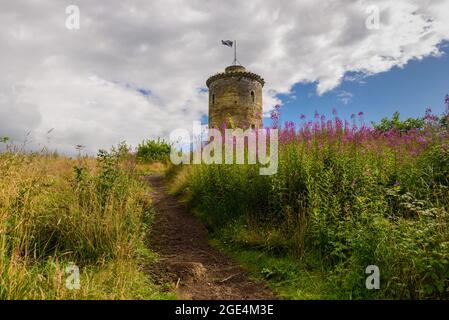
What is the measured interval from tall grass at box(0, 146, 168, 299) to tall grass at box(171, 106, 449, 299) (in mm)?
2021

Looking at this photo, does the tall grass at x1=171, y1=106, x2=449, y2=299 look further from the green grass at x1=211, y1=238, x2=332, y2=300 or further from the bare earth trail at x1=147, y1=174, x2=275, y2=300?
the bare earth trail at x1=147, y1=174, x2=275, y2=300

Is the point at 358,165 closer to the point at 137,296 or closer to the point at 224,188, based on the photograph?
the point at 224,188

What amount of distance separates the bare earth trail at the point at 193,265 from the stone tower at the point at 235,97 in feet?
53.5

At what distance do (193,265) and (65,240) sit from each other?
179cm

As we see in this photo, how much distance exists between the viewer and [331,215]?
4.84m

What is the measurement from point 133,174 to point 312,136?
4.78 m

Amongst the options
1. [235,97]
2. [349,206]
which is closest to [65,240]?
[349,206]


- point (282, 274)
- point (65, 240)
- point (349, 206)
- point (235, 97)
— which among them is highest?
point (235, 97)

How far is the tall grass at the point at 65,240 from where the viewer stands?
3305mm

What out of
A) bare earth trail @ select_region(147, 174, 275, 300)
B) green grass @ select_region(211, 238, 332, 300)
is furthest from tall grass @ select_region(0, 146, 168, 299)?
green grass @ select_region(211, 238, 332, 300)

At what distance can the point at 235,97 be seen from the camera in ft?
76.5

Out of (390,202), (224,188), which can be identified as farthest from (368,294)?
(224,188)

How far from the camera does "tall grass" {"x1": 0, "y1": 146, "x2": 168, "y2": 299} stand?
3305mm

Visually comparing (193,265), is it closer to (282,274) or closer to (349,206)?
(282,274)
